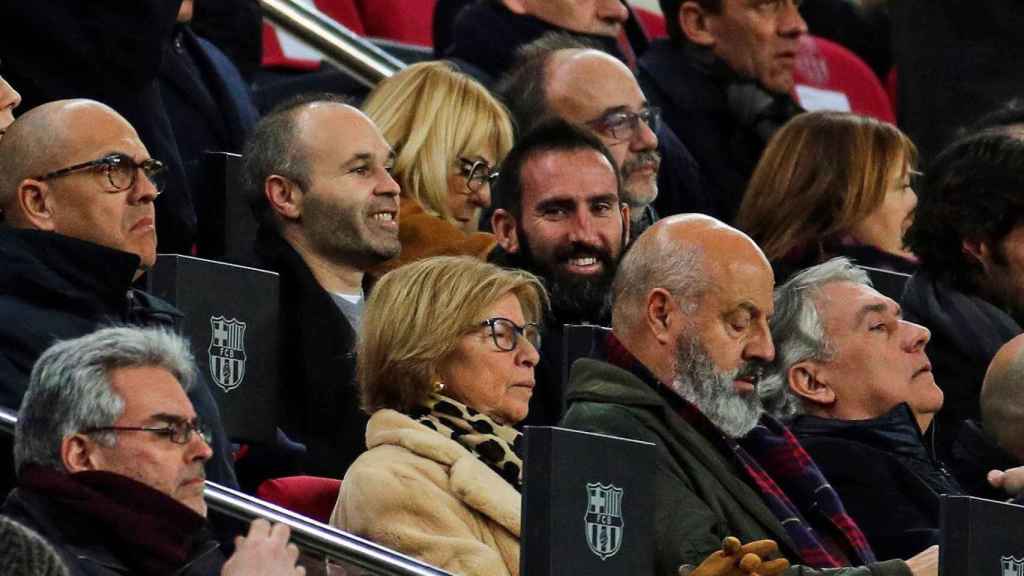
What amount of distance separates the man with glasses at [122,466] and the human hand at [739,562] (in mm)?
636

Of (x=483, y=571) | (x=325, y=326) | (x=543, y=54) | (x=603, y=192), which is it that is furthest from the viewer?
(x=543, y=54)

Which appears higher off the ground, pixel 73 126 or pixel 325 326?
pixel 73 126

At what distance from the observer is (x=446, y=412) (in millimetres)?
4617

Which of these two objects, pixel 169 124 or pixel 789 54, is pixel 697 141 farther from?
pixel 169 124

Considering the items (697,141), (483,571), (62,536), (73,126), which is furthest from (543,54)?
(62,536)

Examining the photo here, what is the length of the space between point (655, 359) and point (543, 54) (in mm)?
1868

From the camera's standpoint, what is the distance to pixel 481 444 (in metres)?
4.56

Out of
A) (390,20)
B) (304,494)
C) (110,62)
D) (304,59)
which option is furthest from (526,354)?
(390,20)

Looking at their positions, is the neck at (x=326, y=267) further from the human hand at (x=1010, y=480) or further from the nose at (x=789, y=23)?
the nose at (x=789, y=23)

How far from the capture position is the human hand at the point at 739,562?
13.5 feet

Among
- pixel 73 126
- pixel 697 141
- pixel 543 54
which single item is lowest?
pixel 697 141

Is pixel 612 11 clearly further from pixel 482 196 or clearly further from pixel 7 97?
pixel 7 97

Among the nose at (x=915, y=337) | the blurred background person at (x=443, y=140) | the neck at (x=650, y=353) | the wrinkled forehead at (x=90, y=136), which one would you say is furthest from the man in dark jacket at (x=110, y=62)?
the nose at (x=915, y=337)

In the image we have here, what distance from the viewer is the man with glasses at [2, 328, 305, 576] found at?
3.86 meters
